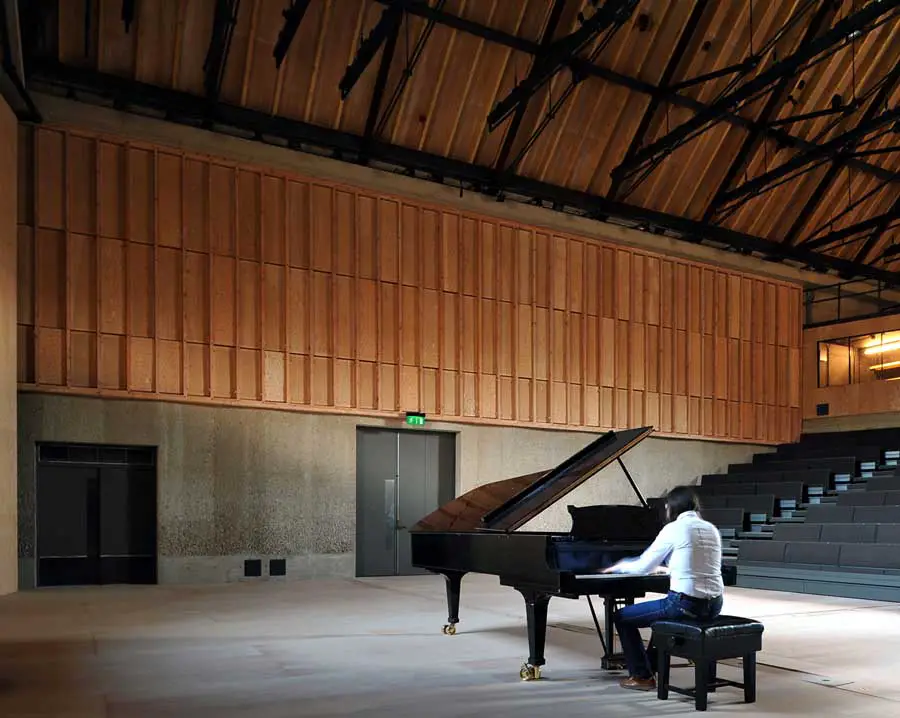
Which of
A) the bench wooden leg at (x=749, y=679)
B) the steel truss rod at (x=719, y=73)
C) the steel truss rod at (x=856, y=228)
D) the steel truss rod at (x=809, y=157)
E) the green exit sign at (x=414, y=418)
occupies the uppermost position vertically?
the steel truss rod at (x=719, y=73)

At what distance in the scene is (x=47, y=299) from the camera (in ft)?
34.9

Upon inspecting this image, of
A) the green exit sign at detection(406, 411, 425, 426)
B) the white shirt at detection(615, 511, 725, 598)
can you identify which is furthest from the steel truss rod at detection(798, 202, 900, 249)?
the white shirt at detection(615, 511, 725, 598)

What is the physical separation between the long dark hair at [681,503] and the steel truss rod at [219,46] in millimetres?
8736

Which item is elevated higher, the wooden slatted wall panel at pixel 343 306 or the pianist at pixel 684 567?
the wooden slatted wall panel at pixel 343 306

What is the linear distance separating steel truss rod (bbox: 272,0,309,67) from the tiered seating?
29.9 ft

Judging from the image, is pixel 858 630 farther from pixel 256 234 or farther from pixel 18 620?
pixel 256 234

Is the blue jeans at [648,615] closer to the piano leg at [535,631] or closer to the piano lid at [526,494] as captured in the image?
the piano leg at [535,631]

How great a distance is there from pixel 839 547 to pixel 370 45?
339 inches

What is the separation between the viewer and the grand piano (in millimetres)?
4977

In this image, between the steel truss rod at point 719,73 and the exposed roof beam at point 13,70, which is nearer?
the exposed roof beam at point 13,70

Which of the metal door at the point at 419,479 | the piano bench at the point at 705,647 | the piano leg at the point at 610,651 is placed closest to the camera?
the piano bench at the point at 705,647

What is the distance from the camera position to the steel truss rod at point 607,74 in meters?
12.1

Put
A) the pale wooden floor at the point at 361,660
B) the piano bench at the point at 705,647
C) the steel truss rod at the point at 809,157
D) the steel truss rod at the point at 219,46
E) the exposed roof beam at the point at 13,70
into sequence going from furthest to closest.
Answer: the steel truss rod at the point at 809,157, the steel truss rod at the point at 219,46, the exposed roof beam at the point at 13,70, the pale wooden floor at the point at 361,660, the piano bench at the point at 705,647

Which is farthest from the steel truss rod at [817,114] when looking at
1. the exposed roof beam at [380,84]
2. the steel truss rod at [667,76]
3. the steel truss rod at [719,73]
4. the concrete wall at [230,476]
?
the concrete wall at [230,476]
